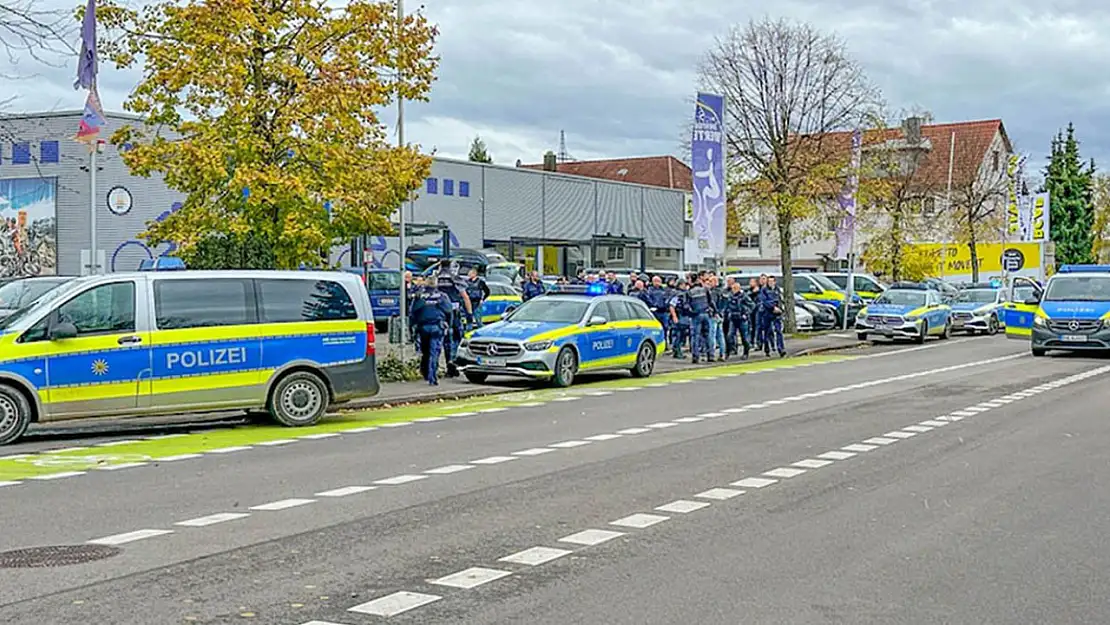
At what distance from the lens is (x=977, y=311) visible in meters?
43.5

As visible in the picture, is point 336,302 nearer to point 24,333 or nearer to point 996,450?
point 24,333

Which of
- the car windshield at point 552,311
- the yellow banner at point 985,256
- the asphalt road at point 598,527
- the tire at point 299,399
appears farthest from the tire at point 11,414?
the yellow banner at point 985,256

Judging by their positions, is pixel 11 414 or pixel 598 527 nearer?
pixel 598 527

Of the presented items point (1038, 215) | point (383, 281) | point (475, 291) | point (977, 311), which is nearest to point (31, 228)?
point (383, 281)

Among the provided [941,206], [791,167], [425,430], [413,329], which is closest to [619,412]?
[425,430]

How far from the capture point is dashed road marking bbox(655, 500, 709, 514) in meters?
9.98

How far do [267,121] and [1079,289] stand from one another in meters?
19.0

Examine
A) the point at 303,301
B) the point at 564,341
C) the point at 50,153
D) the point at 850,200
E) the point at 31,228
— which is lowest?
the point at 564,341

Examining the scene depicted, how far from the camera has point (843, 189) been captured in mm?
38531

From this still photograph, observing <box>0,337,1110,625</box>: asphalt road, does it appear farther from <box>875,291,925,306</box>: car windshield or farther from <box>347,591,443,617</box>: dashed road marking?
<box>875,291,925,306</box>: car windshield

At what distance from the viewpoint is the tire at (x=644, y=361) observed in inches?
987

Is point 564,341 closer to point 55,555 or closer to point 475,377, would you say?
point 475,377

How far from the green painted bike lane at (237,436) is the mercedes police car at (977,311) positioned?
2283 centimetres

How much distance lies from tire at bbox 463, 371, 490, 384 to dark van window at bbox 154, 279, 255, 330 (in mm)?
7322
